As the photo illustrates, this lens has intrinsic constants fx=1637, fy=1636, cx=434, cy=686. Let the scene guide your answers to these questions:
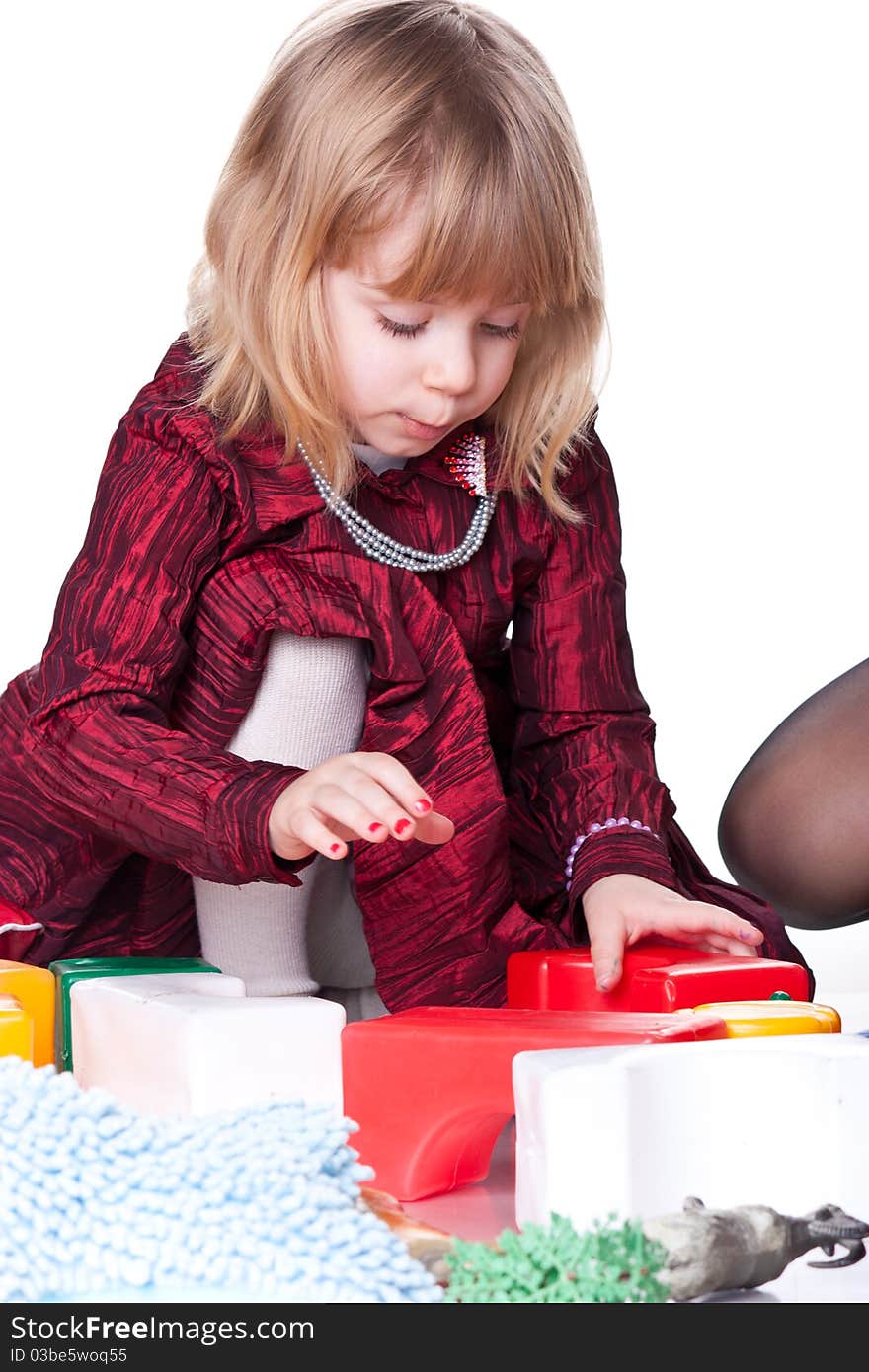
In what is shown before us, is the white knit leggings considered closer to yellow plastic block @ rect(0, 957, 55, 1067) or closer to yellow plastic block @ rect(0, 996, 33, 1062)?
yellow plastic block @ rect(0, 957, 55, 1067)

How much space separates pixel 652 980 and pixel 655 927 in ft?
0.25

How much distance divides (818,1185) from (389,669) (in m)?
0.46

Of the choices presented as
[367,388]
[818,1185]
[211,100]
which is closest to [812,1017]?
[818,1185]

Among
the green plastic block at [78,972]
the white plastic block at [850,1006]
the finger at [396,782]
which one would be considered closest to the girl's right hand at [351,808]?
the finger at [396,782]

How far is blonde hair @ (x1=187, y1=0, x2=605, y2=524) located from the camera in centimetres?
91

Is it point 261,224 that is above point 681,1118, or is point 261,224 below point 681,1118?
above

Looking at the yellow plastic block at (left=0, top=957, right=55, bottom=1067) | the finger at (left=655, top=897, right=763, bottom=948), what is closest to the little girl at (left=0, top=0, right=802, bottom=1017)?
the finger at (left=655, top=897, right=763, bottom=948)

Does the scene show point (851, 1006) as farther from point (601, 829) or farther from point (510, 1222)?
point (510, 1222)

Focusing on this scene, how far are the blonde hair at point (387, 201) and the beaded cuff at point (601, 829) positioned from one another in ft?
0.84

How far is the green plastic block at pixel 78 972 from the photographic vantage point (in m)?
0.86

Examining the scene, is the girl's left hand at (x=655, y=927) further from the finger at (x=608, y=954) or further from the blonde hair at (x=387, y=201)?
the blonde hair at (x=387, y=201)

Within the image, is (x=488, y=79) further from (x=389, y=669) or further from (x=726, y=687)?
(x=726, y=687)

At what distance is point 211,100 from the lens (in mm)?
2092

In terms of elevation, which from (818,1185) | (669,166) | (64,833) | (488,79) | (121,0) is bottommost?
(818,1185)
